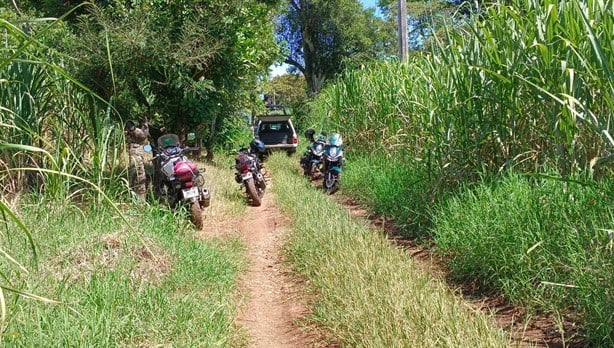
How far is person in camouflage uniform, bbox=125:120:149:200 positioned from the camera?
6.70 metres

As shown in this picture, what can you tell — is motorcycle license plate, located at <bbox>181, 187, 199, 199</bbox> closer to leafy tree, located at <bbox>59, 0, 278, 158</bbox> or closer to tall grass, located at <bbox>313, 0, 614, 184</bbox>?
leafy tree, located at <bbox>59, 0, 278, 158</bbox>

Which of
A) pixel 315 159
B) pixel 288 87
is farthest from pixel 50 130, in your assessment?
pixel 288 87

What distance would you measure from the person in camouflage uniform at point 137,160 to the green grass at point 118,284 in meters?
1.11

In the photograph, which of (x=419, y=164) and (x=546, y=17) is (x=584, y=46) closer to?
(x=546, y=17)

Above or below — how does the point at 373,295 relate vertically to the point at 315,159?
below

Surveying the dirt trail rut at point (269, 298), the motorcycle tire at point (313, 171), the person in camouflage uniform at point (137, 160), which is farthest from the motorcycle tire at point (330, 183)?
the person in camouflage uniform at point (137, 160)

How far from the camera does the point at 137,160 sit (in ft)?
22.2

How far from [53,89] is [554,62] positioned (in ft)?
15.9

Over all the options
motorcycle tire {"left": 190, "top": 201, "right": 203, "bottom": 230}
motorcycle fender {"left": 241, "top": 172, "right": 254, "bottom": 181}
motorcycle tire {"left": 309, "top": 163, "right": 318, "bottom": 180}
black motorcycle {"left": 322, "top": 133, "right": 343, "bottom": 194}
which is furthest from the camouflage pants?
motorcycle tire {"left": 309, "top": 163, "right": 318, "bottom": 180}

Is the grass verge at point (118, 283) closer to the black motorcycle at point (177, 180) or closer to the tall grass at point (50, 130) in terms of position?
the tall grass at point (50, 130)

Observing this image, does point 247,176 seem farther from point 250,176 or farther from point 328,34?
point 328,34

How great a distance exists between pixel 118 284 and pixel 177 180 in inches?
127

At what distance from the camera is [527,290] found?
3.61 m

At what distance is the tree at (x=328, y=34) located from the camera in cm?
3253
